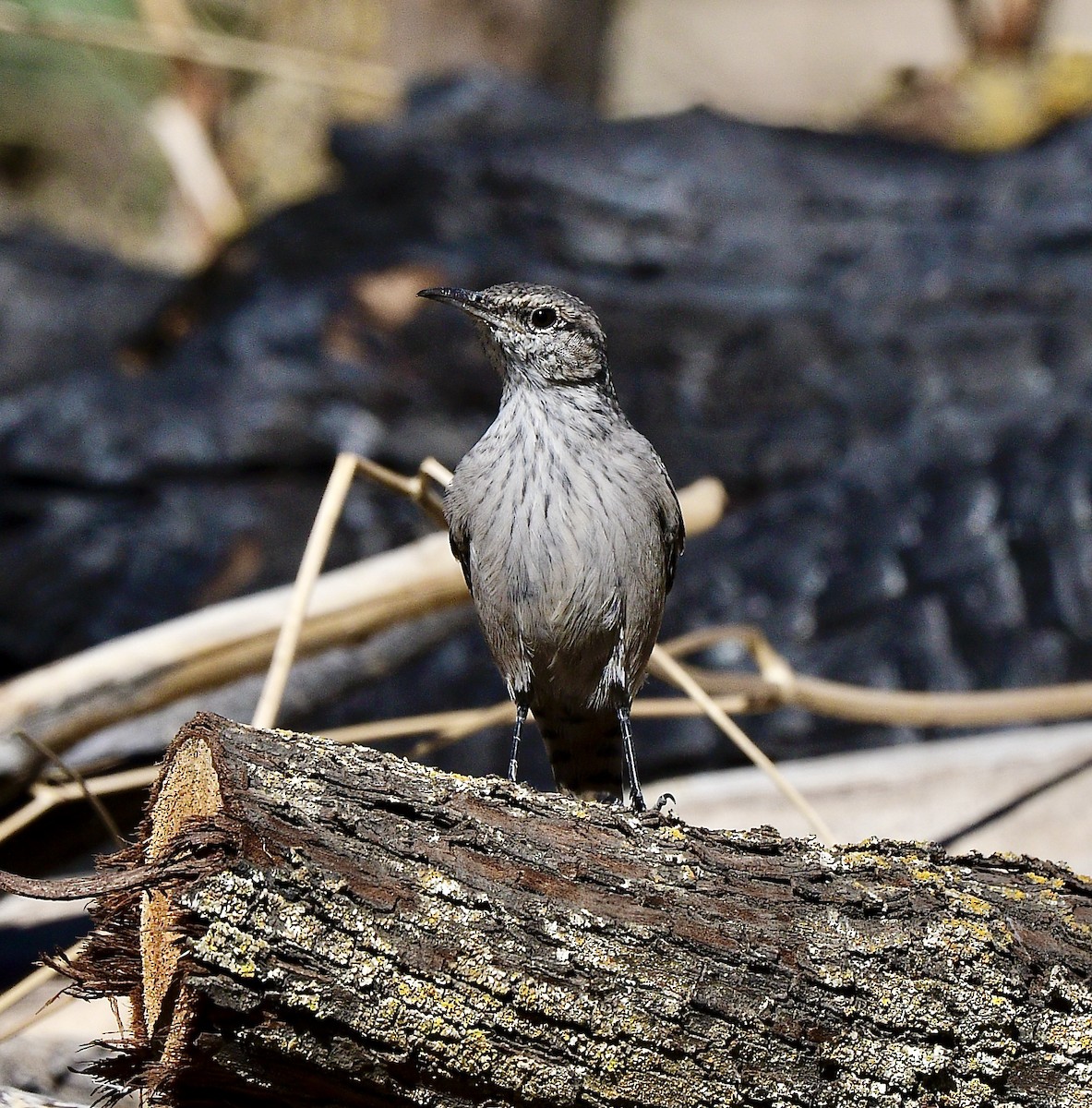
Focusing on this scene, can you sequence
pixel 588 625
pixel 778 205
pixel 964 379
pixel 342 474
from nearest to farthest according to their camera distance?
pixel 588 625, pixel 342 474, pixel 964 379, pixel 778 205

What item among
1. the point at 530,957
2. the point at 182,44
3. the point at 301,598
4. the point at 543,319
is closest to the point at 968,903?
the point at 530,957

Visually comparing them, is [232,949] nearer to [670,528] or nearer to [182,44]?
[670,528]

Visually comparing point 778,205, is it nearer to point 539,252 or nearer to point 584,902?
point 539,252

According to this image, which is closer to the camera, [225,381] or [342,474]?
[342,474]

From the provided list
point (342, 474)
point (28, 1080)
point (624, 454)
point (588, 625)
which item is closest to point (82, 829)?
point (28, 1080)

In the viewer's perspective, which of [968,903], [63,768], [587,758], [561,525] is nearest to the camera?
[968,903]

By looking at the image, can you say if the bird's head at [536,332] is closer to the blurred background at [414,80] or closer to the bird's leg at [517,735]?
the bird's leg at [517,735]
